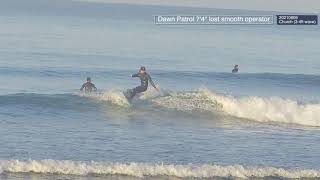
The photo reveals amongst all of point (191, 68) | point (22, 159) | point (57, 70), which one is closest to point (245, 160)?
point (22, 159)

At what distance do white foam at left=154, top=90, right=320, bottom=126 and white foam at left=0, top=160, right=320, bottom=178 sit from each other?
30.6 ft

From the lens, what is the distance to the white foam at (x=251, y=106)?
84.7 ft

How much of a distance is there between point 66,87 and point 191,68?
629 inches

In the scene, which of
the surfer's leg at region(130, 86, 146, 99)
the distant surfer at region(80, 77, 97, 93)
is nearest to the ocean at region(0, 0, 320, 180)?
the surfer's leg at region(130, 86, 146, 99)

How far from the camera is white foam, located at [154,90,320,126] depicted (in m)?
25.8

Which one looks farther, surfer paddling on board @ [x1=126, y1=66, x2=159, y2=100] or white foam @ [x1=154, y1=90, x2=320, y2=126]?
surfer paddling on board @ [x1=126, y1=66, x2=159, y2=100]

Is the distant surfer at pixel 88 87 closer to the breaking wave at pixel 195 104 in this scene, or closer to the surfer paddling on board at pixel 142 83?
the breaking wave at pixel 195 104

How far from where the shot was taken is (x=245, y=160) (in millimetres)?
17828

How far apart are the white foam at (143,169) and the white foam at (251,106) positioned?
9.34 m

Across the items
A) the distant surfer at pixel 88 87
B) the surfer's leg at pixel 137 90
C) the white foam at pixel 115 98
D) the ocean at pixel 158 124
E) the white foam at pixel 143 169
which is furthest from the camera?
the distant surfer at pixel 88 87

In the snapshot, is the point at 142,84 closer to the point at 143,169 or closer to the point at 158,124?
the point at 158,124

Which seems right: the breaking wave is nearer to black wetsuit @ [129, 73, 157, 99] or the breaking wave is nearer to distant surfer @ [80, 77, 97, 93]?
black wetsuit @ [129, 73, 157, 99]

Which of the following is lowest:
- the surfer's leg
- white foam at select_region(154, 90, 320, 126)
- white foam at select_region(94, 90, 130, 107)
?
white foam at select_region(154, 90, 320, 126)

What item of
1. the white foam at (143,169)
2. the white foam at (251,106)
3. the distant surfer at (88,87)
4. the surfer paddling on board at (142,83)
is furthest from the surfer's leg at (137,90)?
the white foam at (143,169)
